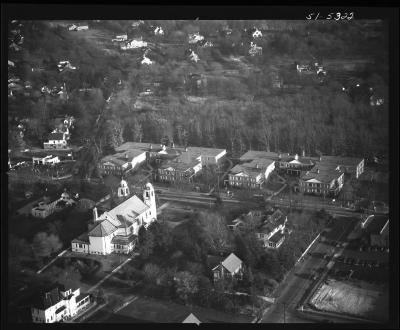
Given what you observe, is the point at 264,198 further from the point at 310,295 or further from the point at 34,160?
the point at 34,160

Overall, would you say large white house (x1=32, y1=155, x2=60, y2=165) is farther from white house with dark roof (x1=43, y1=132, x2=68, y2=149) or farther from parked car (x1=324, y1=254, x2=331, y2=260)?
parked car (x1=324, y1=254, x2=331, y2=260)

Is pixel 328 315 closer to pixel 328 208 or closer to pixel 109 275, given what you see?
pixel 328 208

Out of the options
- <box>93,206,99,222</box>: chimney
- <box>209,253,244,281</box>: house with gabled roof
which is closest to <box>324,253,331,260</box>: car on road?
<box>209,253,244,281</box>: house with gabled roof

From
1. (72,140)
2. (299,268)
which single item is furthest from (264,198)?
(72,140)

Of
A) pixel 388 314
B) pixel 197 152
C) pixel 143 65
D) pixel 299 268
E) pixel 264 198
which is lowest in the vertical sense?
pixel 388 314

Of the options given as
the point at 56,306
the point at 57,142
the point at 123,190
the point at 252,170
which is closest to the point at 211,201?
the point at 252,170

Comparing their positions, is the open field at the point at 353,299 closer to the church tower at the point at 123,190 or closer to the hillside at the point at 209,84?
the hillside at the point at 209,84
